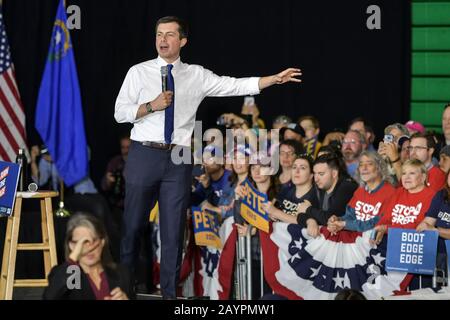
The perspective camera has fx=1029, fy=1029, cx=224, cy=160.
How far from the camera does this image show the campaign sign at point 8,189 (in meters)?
6.67

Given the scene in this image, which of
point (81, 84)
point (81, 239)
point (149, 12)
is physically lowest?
point (81, 239)

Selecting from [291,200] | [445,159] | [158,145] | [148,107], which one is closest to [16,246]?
[158,145]

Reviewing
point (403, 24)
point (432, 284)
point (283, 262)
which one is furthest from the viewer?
point (403, 24)

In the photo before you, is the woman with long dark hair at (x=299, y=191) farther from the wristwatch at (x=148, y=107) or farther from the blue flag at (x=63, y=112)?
the blue flag at (x=63, y=112)

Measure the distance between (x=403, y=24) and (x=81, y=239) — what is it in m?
6.90

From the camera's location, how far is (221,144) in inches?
357

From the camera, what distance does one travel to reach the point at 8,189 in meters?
6.68

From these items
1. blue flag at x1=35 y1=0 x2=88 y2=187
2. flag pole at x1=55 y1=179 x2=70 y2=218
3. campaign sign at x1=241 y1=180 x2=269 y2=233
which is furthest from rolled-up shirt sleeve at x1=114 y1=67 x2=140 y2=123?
blue flag at x1=35 y1=0 x2=88 y2=187

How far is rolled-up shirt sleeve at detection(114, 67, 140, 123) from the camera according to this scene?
6.34 meters

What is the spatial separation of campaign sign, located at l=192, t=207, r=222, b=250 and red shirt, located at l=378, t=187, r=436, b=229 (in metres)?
1.40

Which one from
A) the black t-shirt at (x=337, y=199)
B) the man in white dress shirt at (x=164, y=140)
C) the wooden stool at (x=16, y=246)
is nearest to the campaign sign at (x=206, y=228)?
the black t-shirt at (x=337, y=199)

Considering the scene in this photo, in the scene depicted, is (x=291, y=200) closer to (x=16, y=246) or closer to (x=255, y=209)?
(x=255, y=209)

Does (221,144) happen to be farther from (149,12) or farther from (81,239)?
(81,239)
